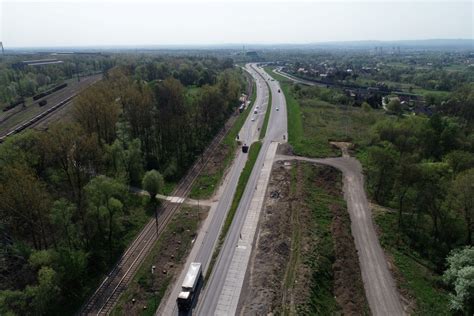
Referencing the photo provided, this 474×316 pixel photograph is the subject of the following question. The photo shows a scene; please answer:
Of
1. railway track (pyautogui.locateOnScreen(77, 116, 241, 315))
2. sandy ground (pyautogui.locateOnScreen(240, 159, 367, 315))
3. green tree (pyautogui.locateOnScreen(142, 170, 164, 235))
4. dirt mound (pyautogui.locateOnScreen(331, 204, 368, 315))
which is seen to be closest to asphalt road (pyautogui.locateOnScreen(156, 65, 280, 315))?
sandy ground (pyautogui.locateOnScreen(240, 159, 367, 315))

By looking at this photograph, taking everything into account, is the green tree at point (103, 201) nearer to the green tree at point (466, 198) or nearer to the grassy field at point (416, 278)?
the grassy field at point (416, 278)

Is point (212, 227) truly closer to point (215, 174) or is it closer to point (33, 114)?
point (215, 174)

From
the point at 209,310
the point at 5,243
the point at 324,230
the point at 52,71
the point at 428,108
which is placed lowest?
the point at 209,310

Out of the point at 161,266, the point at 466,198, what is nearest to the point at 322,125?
the point at 466,198

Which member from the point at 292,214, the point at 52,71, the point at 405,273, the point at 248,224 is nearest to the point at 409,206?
the point at 405,273

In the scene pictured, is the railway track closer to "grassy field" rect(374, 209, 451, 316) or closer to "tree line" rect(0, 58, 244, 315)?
"tree line" rect(0, 58, 244, 315)

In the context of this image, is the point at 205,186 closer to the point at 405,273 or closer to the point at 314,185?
the point at 314,185
